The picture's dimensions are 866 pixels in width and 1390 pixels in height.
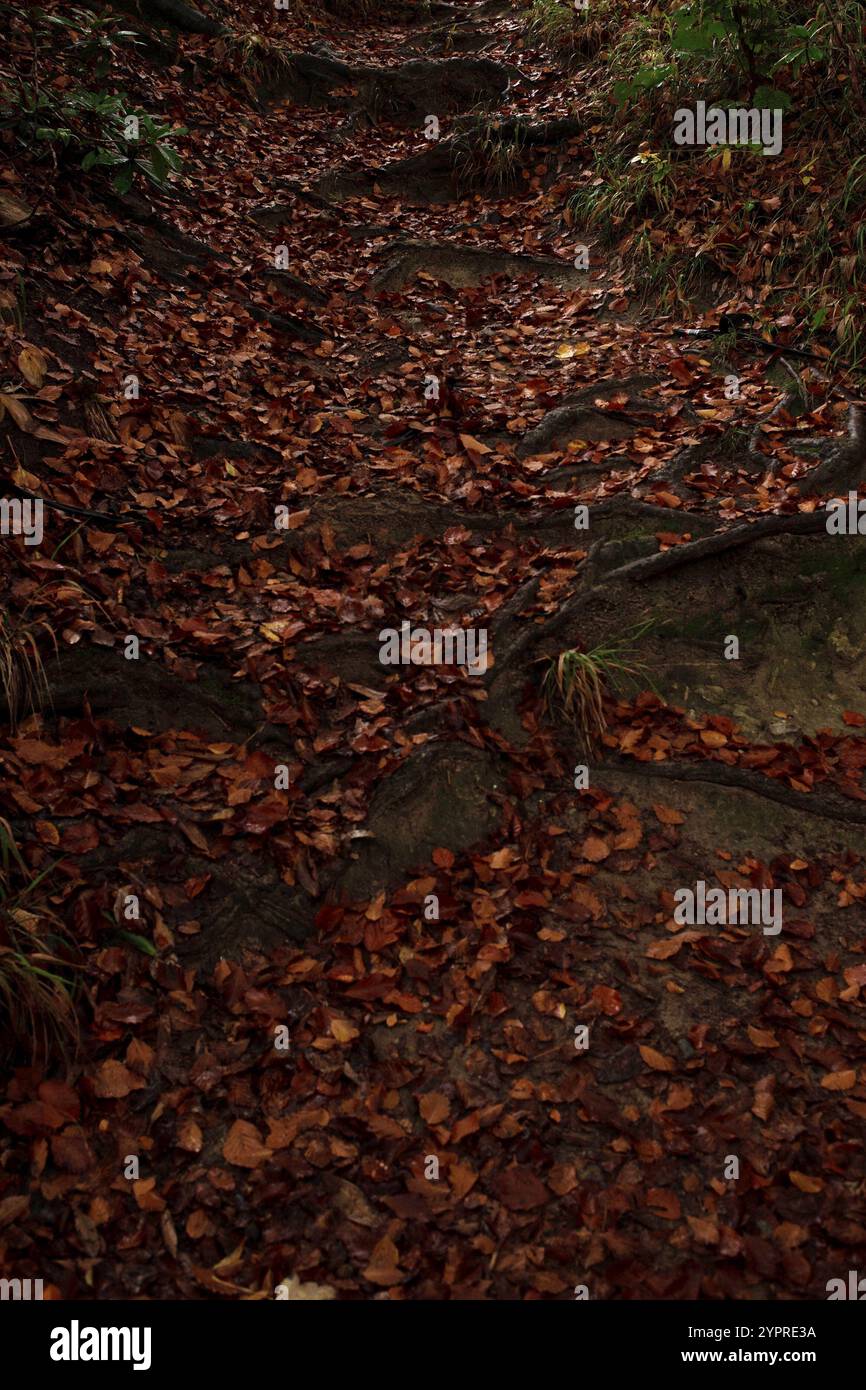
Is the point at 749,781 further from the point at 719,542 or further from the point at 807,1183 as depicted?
the point at 807,1183

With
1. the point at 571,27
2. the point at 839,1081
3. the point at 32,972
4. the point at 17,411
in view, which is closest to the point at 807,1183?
the point at 839,1081

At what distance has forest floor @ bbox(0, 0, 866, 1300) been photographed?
2.62 metres

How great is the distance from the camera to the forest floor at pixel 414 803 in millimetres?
2625

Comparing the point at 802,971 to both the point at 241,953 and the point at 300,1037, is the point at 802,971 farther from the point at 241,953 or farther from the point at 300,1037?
the point at 241,953

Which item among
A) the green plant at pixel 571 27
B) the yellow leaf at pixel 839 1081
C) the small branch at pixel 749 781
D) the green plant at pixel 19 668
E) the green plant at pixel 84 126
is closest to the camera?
the yellow leaf at pixel 839 1081

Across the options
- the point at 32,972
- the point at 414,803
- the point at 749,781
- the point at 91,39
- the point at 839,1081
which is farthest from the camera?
the point at 91,39

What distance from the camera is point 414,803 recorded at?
3.60 metres

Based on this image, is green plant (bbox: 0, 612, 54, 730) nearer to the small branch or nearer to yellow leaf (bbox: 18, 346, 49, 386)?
yellow leaf (bbox: 18, 346, 49, 386)

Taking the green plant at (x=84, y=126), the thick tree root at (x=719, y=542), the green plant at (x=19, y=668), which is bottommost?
the green plant at (x=19, y=668)

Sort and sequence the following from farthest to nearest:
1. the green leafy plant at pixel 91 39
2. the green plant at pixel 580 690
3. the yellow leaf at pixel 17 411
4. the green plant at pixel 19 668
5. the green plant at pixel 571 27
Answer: the green plant at pixel 571 27
the green leafy plant at pixel 91 39
the yellow leaf at pixel 17 411
the green plant at pixel 580 690
the green plant at pixel 19 668

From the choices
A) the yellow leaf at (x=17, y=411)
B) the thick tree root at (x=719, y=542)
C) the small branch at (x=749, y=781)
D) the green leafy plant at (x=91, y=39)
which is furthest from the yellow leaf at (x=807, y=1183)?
the green leafy plant at (x=91, y=39)

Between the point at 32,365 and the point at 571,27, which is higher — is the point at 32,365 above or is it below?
below

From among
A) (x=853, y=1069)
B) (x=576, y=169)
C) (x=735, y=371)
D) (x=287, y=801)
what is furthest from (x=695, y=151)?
(x=853, y=1069)

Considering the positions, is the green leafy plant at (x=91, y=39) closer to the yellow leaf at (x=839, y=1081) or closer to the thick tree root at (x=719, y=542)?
the thick tree root at (x=719, y=542)
